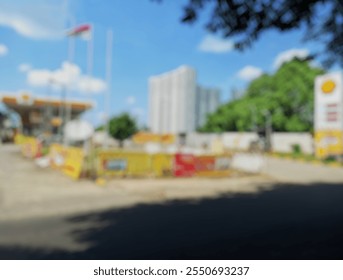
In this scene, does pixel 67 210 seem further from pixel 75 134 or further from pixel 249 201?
pixel 75 134

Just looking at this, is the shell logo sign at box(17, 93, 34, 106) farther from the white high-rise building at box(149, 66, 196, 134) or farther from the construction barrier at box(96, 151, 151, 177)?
the construction barrier at box(96, 151, 151, 177)

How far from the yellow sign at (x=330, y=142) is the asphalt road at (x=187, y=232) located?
1988 centimetres

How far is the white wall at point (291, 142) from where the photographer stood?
40594mm

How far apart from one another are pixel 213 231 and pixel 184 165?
32.9 feet

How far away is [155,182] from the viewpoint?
1494 centimetres

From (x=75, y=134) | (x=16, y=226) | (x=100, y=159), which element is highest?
(x=75, y=134)

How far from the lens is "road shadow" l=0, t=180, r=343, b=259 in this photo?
5.60 m

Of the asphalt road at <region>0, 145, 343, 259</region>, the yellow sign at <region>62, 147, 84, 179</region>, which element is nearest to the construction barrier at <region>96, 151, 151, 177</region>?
the yellow sign at <region>62, 147, 84, 179</region>

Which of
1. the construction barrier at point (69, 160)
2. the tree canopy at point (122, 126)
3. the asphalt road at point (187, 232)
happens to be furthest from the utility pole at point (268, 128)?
the asphalt road at point (187, 232)

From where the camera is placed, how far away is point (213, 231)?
710 cm

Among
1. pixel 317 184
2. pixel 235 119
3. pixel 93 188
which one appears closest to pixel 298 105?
pixel 235 119

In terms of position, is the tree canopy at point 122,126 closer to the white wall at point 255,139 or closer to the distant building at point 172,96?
the distant building at point 172,96

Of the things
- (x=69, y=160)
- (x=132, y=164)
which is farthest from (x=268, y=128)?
(x=69, y=160)

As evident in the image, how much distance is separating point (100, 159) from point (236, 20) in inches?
473
